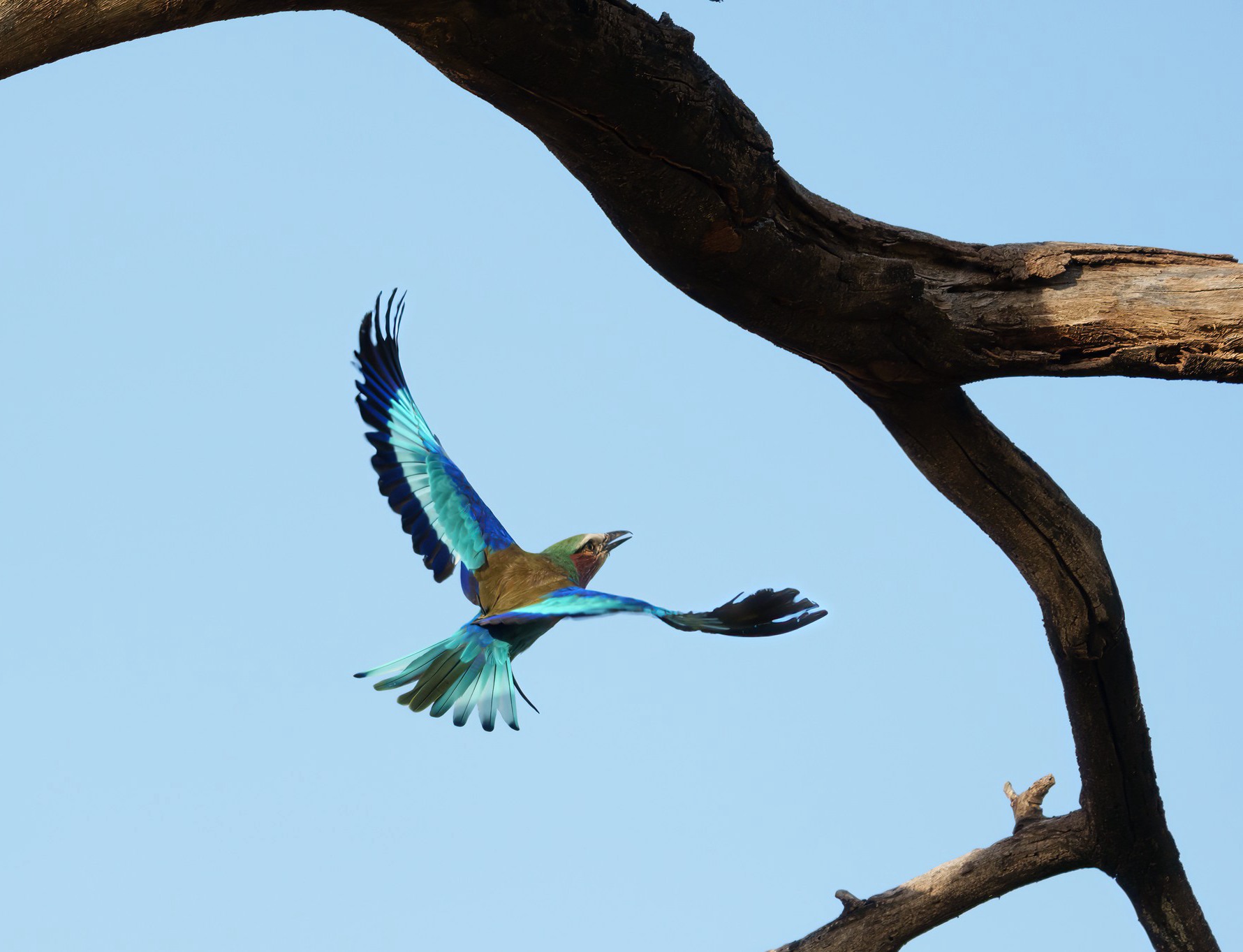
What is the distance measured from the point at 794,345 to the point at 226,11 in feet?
5.02

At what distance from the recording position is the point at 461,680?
303 centimetres

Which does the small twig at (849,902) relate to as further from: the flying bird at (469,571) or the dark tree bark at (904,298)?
the flying bird at (469,571)

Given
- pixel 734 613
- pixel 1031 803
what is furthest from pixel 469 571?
pixel 1031 803

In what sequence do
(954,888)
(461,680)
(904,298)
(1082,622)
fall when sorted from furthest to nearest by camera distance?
(954,888) → (1082,622) → (904,298) → (461,680)

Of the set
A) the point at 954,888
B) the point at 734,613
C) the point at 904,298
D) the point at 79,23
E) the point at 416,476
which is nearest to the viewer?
the point at 79,23

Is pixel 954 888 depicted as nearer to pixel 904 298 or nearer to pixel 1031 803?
pixel 1031 803

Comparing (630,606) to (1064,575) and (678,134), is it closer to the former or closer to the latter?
(678,134)

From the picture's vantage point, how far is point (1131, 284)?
3236 millimetres

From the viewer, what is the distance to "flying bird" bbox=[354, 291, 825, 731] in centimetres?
259

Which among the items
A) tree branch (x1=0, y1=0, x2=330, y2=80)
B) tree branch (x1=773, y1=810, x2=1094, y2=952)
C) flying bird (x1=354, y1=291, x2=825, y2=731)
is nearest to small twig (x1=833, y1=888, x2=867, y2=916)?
tree branch (x1=773, y1=810, x2=1094, y2=952)

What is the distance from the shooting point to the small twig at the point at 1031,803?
3990 mm

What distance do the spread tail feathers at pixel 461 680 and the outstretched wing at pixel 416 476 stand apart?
248 mm

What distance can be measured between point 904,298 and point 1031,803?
5.53 ft

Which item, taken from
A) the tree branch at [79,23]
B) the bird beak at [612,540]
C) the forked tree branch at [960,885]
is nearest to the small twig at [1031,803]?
the forked tree branch at [960,885]
